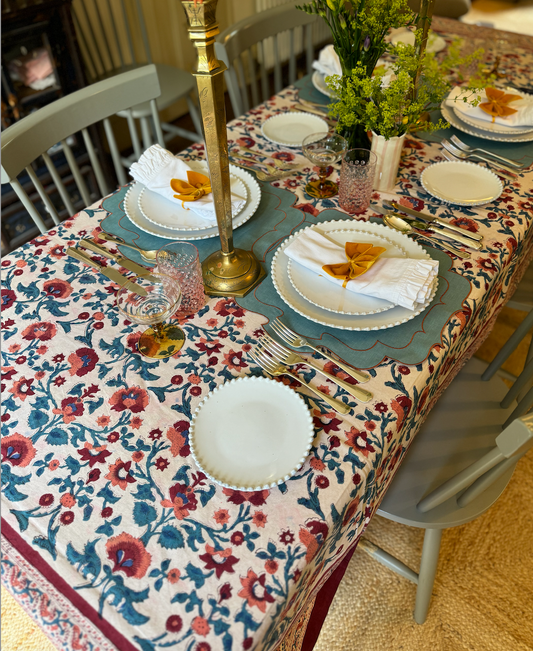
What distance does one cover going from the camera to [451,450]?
100 cm

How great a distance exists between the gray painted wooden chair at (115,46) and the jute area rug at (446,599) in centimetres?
182

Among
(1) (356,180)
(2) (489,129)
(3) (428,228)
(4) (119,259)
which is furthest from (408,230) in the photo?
(4) (119,259)

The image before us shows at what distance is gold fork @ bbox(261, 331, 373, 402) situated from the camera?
711 mm

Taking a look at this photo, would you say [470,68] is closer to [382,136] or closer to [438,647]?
[382,136]

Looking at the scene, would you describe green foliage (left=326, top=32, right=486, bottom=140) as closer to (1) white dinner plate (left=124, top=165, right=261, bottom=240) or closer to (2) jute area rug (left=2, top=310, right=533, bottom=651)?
(1) white dinner plate (left=124, top=165, right=261, bottom=240)

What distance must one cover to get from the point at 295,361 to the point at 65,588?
1.42 ft

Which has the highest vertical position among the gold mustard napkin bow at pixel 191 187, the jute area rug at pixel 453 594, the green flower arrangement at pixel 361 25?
the green flower arrangement at pixel 361 25

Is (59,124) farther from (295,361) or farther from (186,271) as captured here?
(295,361)

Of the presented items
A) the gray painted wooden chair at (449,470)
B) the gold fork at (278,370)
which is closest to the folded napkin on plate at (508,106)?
the gray painted wooden chair at (449,470)

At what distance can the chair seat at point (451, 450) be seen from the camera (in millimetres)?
908

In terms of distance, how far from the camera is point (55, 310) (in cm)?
86

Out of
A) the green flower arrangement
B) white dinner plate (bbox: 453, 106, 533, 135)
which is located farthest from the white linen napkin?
white dinner plate (bbox: 453, 106, 533, 135)

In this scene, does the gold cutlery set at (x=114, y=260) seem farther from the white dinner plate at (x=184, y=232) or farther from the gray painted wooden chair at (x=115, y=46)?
the gray painted wooden chair at (x=115, y=46)

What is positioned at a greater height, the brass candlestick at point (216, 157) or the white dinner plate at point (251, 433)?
the brass candlestick at point (216, 157)
